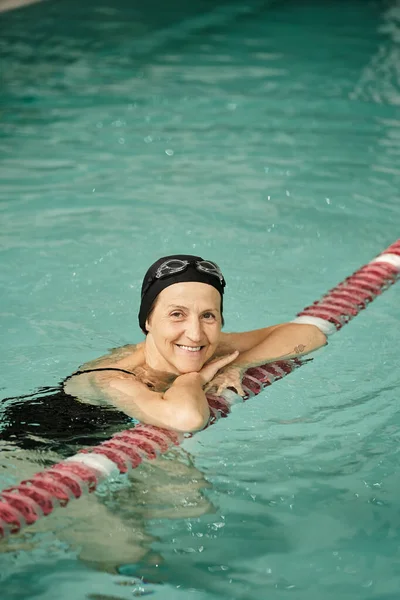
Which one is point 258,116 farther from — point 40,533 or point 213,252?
point 40,533

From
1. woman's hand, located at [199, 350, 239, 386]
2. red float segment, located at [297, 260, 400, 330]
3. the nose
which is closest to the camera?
the nose

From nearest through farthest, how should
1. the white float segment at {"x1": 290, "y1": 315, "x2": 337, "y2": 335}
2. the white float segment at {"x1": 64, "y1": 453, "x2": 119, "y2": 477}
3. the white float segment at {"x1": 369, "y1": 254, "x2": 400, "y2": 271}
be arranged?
the white float segment at {"x1": 64, "y1": 453, "x2": 119, "y2": 477} < the white float segment at {"x1": 290, "y1": 315, "x2": 337, "y2": 335} < the white float segment at {"x1": 369, "y1": 254, "x2": 400, "y2": 271}

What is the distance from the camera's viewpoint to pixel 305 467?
4375mm

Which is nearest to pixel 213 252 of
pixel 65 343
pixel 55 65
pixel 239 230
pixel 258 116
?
pixel 239 230

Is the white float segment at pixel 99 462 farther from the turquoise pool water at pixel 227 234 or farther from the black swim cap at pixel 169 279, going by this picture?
the black swim cap at pixel 169 279

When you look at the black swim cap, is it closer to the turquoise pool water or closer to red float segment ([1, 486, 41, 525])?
the turquoise pool water

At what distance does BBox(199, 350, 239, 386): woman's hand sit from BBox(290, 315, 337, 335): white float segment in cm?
69

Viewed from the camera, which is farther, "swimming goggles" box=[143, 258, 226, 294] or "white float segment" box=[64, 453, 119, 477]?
"swimming goggles" box=[143, 258, 226, 294]

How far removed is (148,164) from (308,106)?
6.90 ft

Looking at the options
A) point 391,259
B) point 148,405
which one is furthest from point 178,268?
point 391,259

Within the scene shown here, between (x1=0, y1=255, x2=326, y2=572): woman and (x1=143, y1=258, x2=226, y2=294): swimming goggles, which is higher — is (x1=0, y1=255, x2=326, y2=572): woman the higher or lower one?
the lower one

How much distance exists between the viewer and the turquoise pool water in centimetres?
376

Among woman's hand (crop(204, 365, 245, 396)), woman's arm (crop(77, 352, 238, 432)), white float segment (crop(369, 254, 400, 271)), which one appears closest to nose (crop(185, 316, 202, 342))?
woman's arm (crop(77, 352, 238, 432))

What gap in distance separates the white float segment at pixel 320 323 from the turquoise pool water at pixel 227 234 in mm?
384
